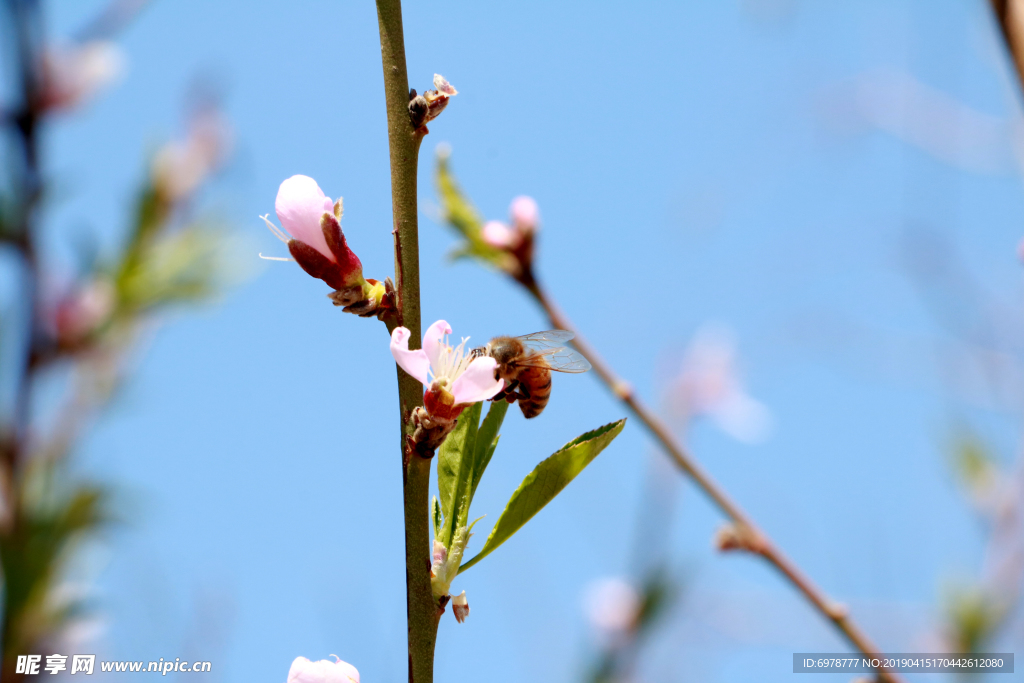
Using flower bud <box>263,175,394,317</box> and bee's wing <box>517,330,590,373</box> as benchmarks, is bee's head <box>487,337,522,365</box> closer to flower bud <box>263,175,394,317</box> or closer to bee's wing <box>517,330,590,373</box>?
bee's wing <box>517,330,590,373</box>

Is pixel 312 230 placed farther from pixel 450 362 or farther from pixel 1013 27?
pixel 1013 27

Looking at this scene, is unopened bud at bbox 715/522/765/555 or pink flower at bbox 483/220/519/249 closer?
unopened bud at bbox 715/522/765/555

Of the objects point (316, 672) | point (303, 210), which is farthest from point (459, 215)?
point (316, 672)

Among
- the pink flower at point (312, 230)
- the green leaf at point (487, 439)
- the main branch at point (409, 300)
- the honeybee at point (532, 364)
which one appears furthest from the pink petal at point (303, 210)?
the honeybee at point (532, 364)

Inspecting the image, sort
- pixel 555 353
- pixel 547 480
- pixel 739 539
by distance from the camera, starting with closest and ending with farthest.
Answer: pixel 547 480 → pixel 739 539 → pixel 555 353

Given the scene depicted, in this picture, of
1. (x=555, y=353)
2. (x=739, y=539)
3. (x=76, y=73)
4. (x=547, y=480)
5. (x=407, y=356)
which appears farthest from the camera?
(x=76, y=73)

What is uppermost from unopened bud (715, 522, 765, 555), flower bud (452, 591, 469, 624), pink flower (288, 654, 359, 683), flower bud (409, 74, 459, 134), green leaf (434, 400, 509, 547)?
flower bud (409, 74, 459, 134)

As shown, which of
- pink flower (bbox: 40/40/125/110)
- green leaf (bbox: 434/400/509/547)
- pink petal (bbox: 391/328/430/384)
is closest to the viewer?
pink petal (bbox: 391/328/430/384)

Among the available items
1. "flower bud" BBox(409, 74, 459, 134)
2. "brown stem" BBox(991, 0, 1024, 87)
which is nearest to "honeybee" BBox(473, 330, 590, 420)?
"flower bud" BBox(409, 74, 459, 134)
